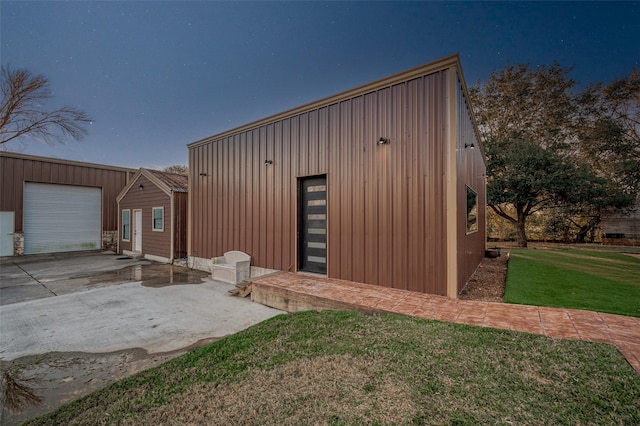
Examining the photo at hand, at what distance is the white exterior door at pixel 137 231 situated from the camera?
10742 millimetres

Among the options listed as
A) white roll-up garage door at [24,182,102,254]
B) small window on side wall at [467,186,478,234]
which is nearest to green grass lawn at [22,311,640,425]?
small window on side wall at [467,186,478,234]

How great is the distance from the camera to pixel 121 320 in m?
3.93

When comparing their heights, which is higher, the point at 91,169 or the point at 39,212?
the point at 91,169

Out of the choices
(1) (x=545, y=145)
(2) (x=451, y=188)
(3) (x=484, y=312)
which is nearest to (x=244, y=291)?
(3) (x=484, y=312)

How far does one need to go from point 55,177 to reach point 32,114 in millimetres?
3302

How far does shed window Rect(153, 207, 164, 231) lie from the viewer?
934 centimetres

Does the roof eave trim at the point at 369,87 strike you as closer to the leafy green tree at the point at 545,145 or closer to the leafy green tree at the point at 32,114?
the leafy green tree at the point at 545,145

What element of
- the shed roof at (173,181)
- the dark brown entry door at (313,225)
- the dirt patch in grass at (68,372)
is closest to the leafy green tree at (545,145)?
the dark brown entry door at (313,225)

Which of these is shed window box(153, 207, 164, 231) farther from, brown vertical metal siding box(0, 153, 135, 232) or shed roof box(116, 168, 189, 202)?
brown vertical metal siding box(0, 153, 135, 232)

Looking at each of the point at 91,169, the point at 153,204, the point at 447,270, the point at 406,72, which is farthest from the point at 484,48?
the point at 91,169

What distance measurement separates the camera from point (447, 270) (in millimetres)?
3908

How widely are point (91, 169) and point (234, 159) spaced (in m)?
10.3

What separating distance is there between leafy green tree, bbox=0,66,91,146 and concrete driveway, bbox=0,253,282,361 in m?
8.27

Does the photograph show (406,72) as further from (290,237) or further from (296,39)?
(296,39)
